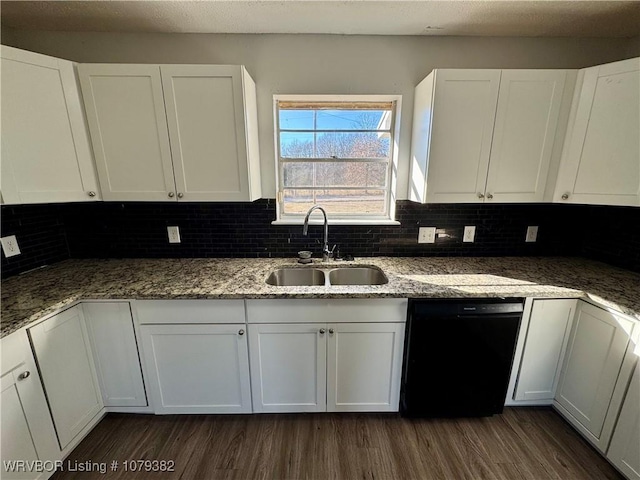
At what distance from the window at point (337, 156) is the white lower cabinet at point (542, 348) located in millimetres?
1124

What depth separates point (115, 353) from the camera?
1543 millimetres

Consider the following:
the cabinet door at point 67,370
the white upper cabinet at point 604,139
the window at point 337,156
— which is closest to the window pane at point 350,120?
the window at point 337,156

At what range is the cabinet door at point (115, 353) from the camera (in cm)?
148

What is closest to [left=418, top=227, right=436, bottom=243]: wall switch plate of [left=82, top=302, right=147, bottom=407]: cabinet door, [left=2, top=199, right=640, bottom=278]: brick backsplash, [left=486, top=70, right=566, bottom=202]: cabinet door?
[left=2, top=199, right=640, bottom=278]: brick backsplash

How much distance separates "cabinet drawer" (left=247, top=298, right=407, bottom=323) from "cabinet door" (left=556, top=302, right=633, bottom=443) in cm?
103

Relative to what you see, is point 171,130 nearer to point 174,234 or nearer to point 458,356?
point 174,234

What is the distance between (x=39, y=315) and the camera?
122 centimetres

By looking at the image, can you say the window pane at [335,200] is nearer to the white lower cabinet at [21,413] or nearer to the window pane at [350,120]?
the window pane at [350,120]

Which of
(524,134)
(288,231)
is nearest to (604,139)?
(524,134)

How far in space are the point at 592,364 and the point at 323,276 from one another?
5.33 ft

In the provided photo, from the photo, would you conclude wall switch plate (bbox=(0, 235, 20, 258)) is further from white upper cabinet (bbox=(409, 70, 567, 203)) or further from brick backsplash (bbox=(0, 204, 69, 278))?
white upper cabinet (bbox=(409, 70, 567, 203))

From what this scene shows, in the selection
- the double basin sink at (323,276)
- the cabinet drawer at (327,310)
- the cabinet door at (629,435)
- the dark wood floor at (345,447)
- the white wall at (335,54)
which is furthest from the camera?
the double basin sink at (323,276)

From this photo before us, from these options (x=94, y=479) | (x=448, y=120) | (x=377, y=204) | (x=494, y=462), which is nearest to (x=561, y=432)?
(x=494, y=462)

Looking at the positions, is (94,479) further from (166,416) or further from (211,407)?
(211,407)
